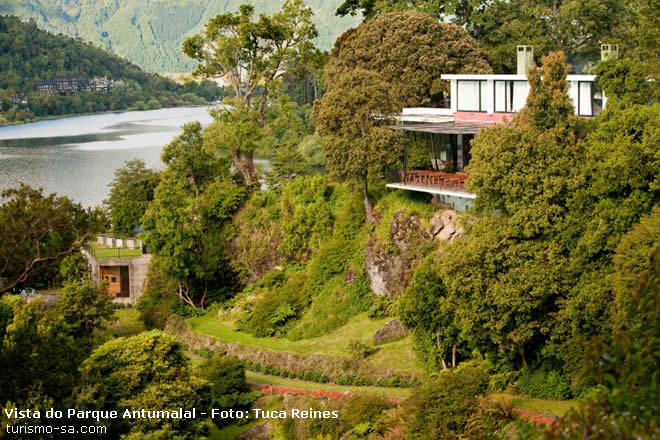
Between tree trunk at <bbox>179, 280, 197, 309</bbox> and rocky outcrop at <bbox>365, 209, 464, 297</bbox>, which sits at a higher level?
rocky outcrop at <bbox>365, 209, 464, 297</bbox>

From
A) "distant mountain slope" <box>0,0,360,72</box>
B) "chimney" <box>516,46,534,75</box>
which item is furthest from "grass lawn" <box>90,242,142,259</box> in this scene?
"distant mountain slope" <box>0,0,360,72</box>

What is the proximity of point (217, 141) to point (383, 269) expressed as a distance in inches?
521

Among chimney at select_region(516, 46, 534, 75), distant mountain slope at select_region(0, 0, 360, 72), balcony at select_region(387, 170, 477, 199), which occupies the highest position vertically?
distant mountain slope at select_region(0, 0, 360, 72)

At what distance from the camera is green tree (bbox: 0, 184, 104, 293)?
96.1 ft

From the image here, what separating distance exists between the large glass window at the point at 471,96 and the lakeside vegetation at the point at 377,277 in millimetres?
2753

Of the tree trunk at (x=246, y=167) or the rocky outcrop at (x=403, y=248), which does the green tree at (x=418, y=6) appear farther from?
the rocky outcrop at (x=403, y=248)

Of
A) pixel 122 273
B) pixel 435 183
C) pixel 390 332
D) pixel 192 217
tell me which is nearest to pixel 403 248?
pixel 435 183

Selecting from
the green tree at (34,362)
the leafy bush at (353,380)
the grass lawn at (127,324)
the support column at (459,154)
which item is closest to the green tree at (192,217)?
the grass lawn at (127,324)

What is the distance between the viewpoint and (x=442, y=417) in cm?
2097

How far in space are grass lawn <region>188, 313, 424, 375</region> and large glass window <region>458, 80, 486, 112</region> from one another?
30.0 ft

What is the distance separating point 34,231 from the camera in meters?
29.7

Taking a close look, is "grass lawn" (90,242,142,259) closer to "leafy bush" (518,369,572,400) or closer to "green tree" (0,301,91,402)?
"green tree" (0,301,91,402)

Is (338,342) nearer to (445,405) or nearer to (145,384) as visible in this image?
(145,384)

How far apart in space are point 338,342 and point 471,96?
1101 centimetres
